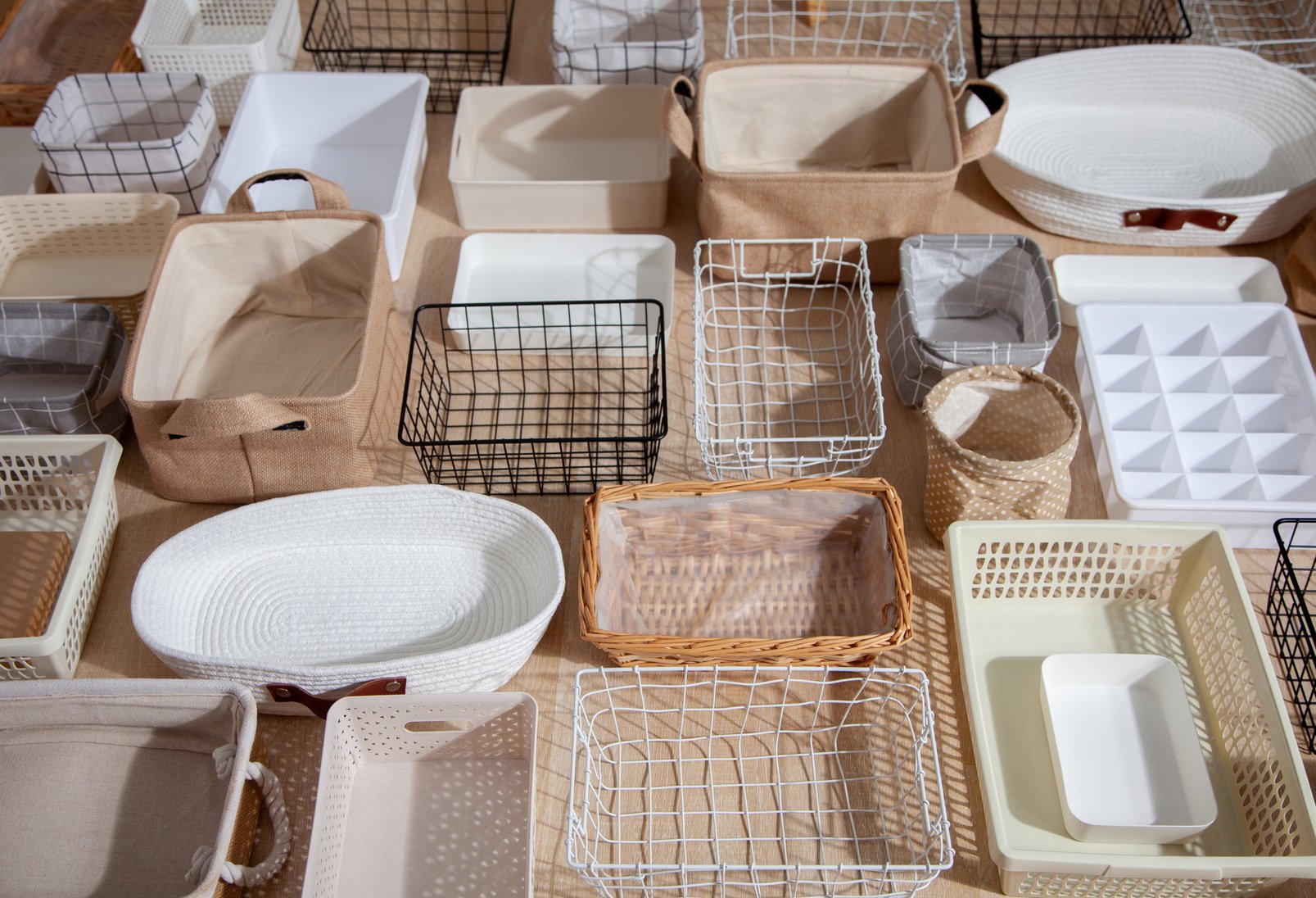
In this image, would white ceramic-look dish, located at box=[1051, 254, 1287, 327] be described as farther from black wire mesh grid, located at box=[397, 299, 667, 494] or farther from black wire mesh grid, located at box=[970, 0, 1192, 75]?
black wire mesh grid, located at box=[397, 299, 667, 494]

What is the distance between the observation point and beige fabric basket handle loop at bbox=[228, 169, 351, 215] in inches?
68.5

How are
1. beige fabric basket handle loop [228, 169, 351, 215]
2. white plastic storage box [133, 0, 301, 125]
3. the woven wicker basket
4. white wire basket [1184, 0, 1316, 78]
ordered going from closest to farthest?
1. the woven wicker basket
2. beige fabric basket handle loop [228, 169, 351, 215]
3. white plastic storage box [133, 0, 301, 125]
4. white wire basket [1184, 0, 1316, 78]

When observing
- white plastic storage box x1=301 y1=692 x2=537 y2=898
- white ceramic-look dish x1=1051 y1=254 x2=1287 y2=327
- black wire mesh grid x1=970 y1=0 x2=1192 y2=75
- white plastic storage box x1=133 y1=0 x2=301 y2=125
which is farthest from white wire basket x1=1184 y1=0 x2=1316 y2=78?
white plastic storage box x1=301 y1=692 x2=537 y2=898

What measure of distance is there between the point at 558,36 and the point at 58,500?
1.21 metres

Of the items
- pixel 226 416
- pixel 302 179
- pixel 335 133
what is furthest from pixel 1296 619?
pixel 335 133

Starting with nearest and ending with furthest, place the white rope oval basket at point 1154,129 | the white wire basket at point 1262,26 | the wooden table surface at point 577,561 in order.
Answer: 1. the wooden table surface at point 577,561
2. the white rope oval basket at point 1154,129
3. the white wire basket at point 1262,26

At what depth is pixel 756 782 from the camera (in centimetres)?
141

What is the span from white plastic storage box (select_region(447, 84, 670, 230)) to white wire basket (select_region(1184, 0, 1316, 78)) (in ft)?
3.82

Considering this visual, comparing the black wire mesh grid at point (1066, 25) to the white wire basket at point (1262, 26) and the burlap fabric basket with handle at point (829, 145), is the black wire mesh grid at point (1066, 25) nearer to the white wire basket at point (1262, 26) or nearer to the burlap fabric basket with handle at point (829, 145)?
the white wire basket at point (1262, 26)

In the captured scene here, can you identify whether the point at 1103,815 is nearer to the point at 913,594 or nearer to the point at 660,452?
the point at 913,594

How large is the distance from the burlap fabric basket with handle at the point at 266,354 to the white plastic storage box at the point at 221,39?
1.90 ft

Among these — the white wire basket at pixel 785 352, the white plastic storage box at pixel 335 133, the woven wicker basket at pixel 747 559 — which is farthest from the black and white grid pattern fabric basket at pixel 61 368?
the white wire basket at pixel 785 352

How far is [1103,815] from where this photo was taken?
1.33 m

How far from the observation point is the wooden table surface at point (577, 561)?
1.37 m
